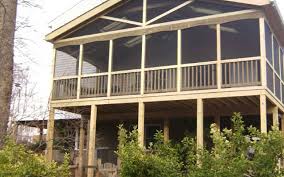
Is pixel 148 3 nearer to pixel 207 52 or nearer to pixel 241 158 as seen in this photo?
pixel 207 52

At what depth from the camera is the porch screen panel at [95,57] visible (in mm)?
16875

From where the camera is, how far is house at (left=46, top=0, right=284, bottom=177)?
45.1ft

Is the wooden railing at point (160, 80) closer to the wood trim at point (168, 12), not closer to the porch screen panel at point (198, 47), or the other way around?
the porch screen panel at point (198, 47)

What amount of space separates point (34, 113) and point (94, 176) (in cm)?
324

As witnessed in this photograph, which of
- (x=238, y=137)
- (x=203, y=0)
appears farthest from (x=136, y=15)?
(x=238, y=137)

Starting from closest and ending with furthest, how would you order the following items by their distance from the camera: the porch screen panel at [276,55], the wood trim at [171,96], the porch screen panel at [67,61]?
the wood trim at [171,96] → the porch screen panel at [276,55] → the porch screen panel at [67,61]

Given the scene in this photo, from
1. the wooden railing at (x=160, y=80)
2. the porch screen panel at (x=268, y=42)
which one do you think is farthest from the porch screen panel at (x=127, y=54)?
the porch screen panel at (x=268, y=42)

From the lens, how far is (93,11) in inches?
651

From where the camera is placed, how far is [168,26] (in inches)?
592

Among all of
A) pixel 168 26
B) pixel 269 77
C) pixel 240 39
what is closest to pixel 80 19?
pixel 168 26

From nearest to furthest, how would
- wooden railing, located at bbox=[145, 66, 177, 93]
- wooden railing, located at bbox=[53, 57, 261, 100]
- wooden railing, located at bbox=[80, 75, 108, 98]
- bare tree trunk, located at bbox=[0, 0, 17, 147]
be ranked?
1. bare tree trunk, located at bbox=[0, 0, 17, 147]
2. wooden railing, located at bbox=[53, 57, 261, 100]
3. wooden railing, located at bbox=[145, 66, 177, 93]
4. wooden railing, located at bbox=[80, 75, 108, 98]

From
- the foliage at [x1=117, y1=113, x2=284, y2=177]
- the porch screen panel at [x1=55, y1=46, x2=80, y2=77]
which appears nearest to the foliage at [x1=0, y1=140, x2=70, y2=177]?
the foliage at [x1=117, y1=113, x2=284, y2=177]

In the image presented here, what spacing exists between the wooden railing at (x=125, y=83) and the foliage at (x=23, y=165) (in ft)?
26.9

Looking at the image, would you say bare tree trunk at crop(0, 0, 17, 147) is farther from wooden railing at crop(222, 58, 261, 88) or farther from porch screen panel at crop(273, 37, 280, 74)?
porch screen panel at crop(273, 37, 280, 74)
